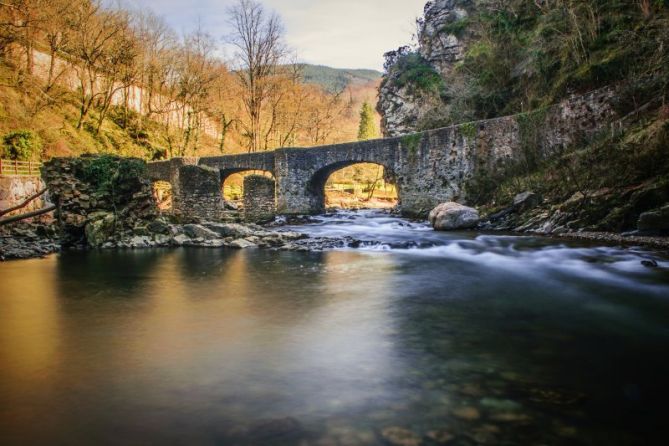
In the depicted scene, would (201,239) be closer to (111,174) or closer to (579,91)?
(111,174)

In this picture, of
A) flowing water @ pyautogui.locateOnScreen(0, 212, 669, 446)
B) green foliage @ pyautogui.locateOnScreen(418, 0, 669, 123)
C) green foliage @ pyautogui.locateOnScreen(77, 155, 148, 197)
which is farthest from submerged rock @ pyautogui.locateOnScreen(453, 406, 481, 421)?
green foliage @ pyautogui.locateOnScreen(77, 155, 148, 197)

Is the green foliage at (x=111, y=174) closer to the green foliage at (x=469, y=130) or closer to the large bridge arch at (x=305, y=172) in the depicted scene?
the large bridge arch at (x=305, y=172)

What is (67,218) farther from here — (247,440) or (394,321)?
(247,440)

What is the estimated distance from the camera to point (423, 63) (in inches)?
1348

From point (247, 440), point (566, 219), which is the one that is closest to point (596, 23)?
point (566, 219)

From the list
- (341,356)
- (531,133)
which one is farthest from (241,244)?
(531,133)

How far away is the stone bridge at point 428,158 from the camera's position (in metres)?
15.1

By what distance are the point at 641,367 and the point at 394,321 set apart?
263 cm

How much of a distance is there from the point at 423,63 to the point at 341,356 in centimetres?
3368

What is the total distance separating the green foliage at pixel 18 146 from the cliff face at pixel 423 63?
24.1 m

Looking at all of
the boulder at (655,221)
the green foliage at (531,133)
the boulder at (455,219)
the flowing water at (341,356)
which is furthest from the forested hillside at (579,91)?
the flowing water at (341,356)

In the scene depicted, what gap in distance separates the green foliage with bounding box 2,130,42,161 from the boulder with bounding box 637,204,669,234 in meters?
27.1

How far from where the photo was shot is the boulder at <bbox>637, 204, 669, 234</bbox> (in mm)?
10000

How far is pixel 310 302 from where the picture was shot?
670 cm
